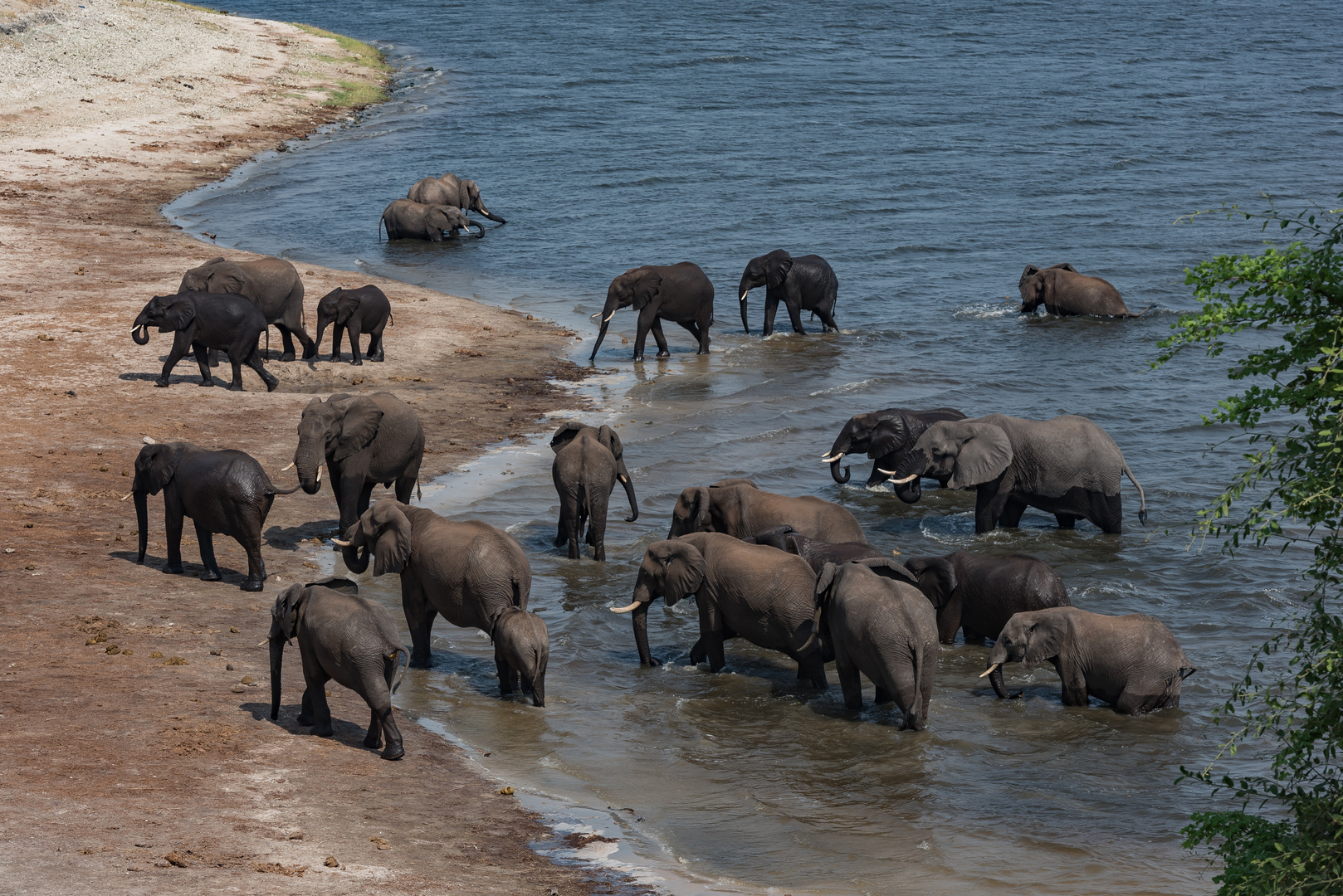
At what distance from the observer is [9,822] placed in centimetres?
876

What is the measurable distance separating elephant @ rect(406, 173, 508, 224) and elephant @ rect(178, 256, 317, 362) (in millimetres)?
15111

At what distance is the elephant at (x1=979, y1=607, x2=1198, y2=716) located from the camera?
1220cm

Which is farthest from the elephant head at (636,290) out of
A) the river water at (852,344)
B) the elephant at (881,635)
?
the elephant at (881,635)

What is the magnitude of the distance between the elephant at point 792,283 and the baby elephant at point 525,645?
15.9m

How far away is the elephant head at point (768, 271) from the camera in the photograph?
89.8 feet

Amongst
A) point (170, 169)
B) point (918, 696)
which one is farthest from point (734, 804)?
point (170, 169)

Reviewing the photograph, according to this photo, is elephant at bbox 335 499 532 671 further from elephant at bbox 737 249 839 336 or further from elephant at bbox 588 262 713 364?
elephant at bbox 737 249 839 336

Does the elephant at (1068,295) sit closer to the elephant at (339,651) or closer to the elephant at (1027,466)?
the elephant at (1027,466)

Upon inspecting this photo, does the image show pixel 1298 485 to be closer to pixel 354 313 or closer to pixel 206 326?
pixel 206 326

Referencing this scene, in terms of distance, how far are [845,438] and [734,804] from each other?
350 inches

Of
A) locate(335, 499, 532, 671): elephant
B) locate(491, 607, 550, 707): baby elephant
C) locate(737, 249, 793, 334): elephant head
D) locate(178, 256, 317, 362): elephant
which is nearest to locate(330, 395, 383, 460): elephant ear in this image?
locate(335, 499, 532, 671): elephant

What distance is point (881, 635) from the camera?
38.8 feet

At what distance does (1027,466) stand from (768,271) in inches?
439

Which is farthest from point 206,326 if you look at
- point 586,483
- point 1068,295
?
point 1068,295
